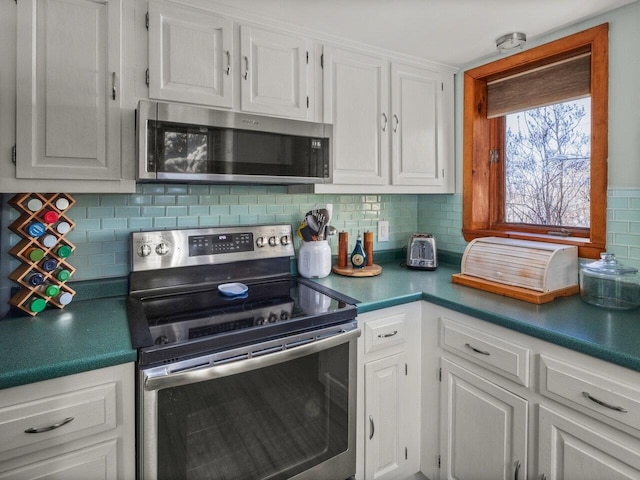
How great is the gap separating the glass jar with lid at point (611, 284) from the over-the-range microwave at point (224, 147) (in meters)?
1.18

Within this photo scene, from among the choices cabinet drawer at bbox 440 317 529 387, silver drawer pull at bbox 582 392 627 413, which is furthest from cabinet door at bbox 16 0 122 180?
silver drawer pull at bbox 582 392 627 413

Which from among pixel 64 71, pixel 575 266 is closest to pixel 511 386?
pixel 575 266

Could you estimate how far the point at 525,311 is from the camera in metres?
1.53

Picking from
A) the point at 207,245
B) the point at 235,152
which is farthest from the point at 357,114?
the point at 207,245

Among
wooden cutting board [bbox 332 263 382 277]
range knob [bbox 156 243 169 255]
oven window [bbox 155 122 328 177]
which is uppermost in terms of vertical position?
oven window [bbox 155 122 328 177]

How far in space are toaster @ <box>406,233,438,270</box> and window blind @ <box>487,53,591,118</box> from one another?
2.71ft

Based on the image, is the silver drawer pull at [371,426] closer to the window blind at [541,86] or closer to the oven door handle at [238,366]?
the oven door handle at [238,366]

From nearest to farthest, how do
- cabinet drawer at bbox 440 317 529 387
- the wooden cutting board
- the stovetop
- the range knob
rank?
the stovetop → cabinet drawer at bbox 440 317 529 387 → the range knob → the wooden cutting board

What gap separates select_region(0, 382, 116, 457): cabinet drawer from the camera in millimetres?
1041

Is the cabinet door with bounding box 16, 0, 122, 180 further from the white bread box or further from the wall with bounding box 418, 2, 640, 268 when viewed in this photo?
the wall with bounding box 418, 2, 640, 268

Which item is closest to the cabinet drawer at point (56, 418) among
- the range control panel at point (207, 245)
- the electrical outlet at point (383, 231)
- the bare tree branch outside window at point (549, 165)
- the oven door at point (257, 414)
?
the oven door at point (257, 414)

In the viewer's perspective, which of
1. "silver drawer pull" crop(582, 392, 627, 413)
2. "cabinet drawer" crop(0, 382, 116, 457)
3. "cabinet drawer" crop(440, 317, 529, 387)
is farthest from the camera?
"cabinet drawer" crop(440, 317, 529, 387)

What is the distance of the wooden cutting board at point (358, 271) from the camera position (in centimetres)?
211

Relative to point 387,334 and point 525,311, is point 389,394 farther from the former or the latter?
point 525,311
